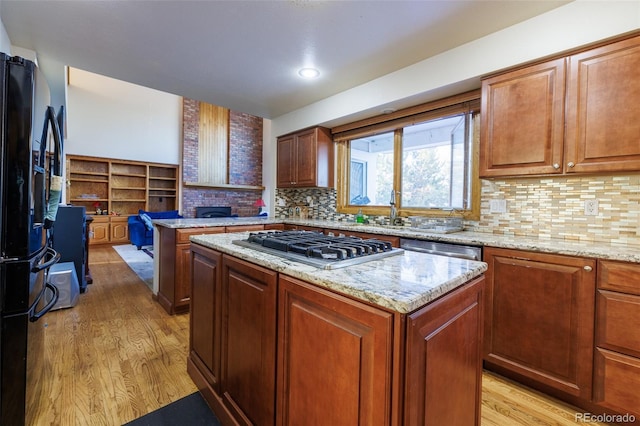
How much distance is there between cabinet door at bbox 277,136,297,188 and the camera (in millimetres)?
3990

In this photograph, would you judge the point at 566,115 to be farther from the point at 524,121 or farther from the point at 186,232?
the point at 186,232

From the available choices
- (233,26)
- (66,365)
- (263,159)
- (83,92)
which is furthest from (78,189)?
(233,26)

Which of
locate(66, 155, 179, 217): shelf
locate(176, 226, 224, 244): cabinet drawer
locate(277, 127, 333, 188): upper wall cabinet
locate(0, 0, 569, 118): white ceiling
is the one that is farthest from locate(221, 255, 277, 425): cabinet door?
locate(66, 155, 179, 217): shelf

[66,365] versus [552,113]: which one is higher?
[552,113]

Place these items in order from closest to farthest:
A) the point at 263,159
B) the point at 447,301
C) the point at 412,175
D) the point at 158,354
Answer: the point at 447,301
the point at 158,354
the point at 412,175
the point at 263,159

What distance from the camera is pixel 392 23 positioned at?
199 cm

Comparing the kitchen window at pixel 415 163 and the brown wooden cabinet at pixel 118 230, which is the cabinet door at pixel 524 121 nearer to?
the kitchen window at pixel 415 163

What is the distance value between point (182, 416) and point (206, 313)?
0.52 m

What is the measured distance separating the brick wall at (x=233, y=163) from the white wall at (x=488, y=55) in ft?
18.5

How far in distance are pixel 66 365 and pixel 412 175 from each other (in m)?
3.27

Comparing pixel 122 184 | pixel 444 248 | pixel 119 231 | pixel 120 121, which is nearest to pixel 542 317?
pixel 444 248

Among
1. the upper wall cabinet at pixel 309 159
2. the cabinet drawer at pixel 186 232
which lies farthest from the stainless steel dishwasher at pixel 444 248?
Answer: the cabinet drawer at pixel 186 232

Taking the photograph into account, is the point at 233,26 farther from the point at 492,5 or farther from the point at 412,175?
the point at 412,175

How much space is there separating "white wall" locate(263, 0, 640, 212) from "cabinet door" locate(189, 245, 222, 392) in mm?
2182
